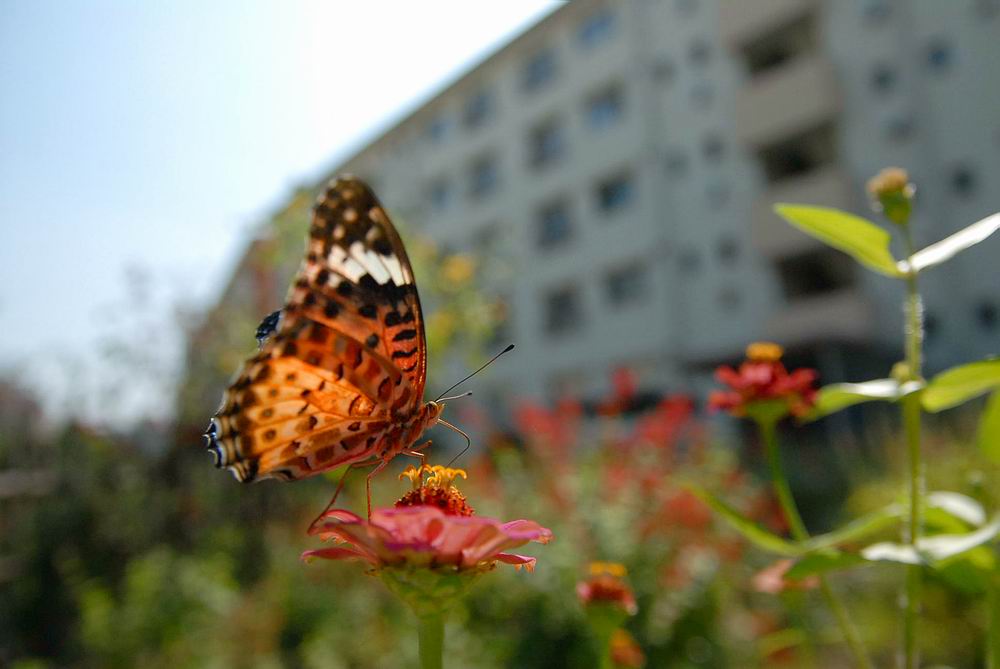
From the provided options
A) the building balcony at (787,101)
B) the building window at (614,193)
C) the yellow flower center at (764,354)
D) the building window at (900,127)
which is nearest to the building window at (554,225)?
the building window at (614,193)

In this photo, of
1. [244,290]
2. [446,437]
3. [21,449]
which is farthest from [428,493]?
[446,437]

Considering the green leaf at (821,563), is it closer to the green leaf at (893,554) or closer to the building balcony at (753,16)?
the green leaf at (893,554)

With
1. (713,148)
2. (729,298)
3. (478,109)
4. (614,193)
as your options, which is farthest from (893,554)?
(478,109)

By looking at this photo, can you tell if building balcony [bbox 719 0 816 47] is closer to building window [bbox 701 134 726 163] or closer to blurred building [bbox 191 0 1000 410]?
blurred building [bbox 191 0 1000 410]

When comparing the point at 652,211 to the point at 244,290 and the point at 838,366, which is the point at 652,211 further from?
the point at 244,290

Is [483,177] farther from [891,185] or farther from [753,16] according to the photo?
[891,185]

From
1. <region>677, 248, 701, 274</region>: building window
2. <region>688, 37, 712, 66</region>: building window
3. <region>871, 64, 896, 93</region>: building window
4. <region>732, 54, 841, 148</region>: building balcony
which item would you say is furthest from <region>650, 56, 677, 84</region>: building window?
<region>871, 64, 896, 93</region>: building window
